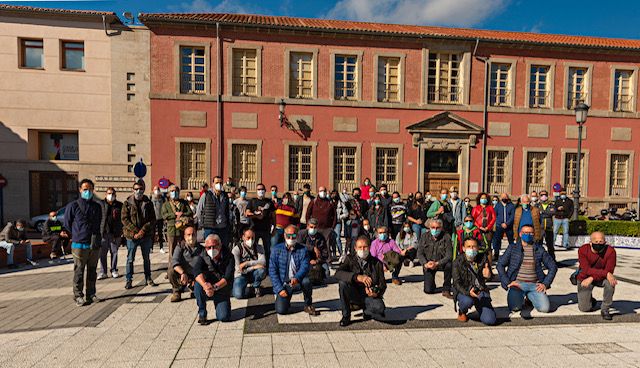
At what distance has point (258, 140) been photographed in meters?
16.1

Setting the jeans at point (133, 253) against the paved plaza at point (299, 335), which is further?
the jeans at point (133, 253)

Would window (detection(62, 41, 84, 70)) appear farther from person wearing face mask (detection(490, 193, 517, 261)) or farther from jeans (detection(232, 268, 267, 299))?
person wearing face mask (detection(490, 193, 517, 261))

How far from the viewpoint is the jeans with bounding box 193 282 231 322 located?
4.67 m

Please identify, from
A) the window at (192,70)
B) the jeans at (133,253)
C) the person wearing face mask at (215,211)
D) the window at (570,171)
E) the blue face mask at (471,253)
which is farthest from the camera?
the window at (570,171)

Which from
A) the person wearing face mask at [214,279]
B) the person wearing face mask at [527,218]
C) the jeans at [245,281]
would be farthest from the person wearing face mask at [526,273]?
the person wearing face mask at [214,279]

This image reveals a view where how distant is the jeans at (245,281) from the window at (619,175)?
2079cm

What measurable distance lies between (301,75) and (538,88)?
12.9 m

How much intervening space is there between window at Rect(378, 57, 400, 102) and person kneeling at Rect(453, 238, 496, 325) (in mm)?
12940

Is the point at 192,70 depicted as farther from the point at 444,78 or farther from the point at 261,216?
the point at 444,78

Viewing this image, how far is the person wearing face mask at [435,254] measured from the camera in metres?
5.95

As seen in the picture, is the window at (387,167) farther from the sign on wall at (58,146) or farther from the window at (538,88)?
the sign on wall at (58,146)

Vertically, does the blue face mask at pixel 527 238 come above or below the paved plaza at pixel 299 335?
above

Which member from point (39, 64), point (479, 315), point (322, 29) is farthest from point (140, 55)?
point (479, 315)

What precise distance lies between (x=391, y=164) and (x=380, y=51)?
230 inches
